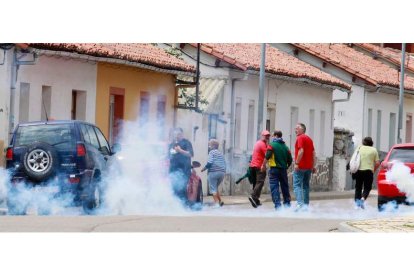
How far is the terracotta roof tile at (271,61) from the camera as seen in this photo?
38875mm

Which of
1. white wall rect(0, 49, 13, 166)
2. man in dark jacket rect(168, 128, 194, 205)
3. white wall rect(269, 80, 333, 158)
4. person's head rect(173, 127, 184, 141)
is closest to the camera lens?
white wall rect(0, 49, 13, 166)

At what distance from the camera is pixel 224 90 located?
129 feet

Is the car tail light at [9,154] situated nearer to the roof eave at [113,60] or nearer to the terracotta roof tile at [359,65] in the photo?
the roof eave at [113,60]

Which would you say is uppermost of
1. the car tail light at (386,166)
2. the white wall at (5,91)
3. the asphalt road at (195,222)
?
the white wall at (5,91)

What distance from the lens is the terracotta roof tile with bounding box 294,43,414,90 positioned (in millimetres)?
44094

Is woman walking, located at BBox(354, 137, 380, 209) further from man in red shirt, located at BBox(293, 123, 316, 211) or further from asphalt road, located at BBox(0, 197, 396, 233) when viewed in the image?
man in red shirt, located at BBox(293, 123, 316, 211)

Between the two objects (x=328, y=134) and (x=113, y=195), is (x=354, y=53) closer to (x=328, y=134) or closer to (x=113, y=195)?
(x=328, y=134)

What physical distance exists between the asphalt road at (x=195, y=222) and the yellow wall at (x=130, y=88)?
9.51 ft

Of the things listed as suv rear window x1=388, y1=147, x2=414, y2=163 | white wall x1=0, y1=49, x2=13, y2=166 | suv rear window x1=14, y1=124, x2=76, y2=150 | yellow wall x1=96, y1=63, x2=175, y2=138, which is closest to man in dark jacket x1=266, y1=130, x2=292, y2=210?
suv rear window x1=388, y1=147, x2=414, y2=163

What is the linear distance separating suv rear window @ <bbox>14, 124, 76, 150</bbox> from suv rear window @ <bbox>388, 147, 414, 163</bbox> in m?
7.19

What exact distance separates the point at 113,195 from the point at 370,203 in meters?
6.43

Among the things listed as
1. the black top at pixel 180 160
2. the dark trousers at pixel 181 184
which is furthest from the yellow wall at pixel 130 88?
the dark trousers at pixel 181 184

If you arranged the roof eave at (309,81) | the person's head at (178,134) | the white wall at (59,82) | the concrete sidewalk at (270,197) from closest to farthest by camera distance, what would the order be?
the white wall at (59,82), the person's head at (178,134), the concrete sidewalk at (270,197), the roof eave at (309,81)

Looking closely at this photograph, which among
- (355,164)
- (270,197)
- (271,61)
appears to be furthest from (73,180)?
(271,61)
